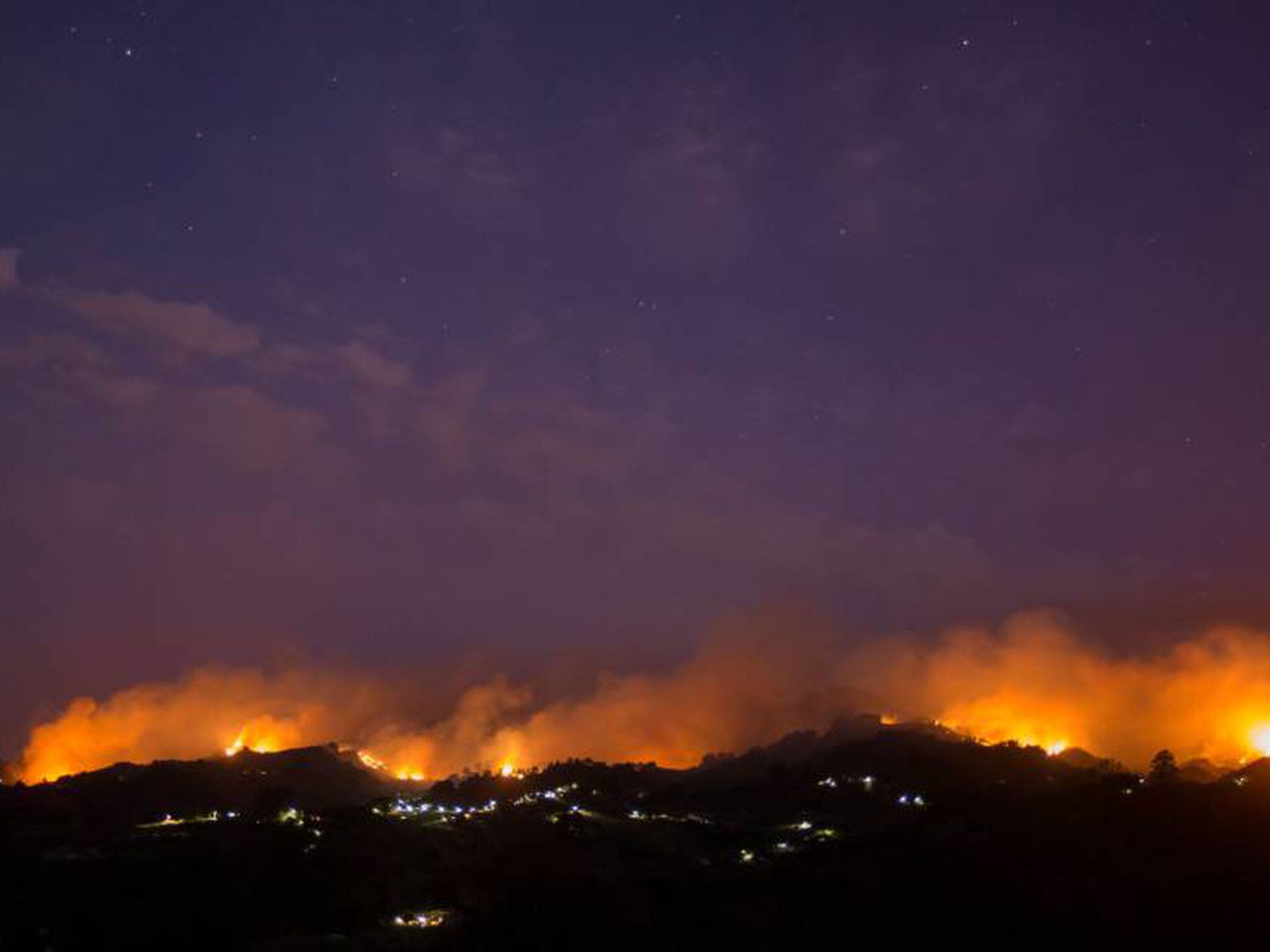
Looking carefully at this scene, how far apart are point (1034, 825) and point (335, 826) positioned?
24990 millimetres

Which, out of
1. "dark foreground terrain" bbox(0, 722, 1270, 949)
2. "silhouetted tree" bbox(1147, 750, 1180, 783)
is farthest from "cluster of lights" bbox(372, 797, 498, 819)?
"silhouetted tree" bbox(1147, 750, 1180, 783)

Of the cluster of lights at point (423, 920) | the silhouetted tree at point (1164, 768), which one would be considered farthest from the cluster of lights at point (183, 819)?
the silhouetted tree at point (1164, 768)

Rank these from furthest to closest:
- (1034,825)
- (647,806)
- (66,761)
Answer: (66,761), (647,806), (1034,825)

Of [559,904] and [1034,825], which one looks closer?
[559,904]

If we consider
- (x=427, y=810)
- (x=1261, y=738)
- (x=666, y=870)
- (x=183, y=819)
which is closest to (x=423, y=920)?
(x=666, y=870)

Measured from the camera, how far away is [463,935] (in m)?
23.5

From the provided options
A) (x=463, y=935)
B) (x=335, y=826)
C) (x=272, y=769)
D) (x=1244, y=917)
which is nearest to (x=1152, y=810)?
(x=1244, y=917)

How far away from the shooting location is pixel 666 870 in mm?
30328

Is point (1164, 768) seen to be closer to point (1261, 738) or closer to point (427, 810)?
point (1261, 738)

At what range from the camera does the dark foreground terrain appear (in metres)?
24.5

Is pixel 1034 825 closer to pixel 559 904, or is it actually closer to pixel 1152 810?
pixel 1152 810

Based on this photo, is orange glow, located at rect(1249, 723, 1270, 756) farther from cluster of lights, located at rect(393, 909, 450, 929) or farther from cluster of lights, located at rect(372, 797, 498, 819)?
cluster of lights, located at rect(393, 909, 450, 929)

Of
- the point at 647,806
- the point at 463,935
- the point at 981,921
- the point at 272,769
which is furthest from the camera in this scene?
the point at 272,769

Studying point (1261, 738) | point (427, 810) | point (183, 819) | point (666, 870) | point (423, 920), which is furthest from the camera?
point (1261, 738)
